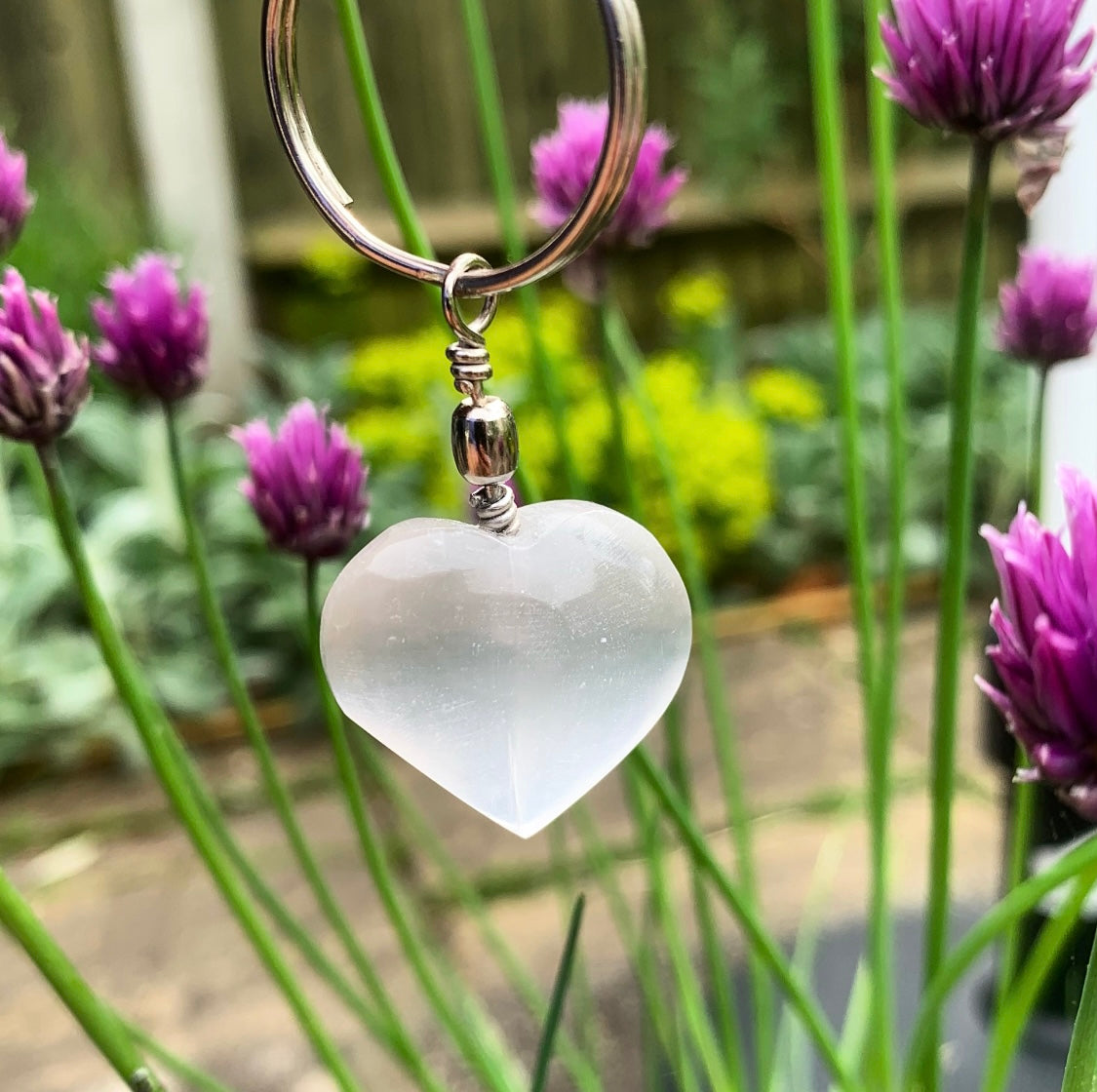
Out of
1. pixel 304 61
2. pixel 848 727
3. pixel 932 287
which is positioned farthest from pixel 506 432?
pixel 932 287

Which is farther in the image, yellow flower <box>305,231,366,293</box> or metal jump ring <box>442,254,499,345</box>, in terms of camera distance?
yellow flower <box>305,231,366,293</box>

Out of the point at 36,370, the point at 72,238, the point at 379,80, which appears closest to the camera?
the point at 36,370

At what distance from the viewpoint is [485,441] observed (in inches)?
9.3

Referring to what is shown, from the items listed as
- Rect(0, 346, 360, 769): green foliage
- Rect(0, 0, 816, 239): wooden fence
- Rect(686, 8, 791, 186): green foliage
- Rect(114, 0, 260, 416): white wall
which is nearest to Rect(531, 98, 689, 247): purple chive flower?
Rect(0, 346, 360, 769): green foliage

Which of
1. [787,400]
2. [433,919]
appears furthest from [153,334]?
[787,400]

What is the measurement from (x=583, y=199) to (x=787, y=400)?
59.1 inches

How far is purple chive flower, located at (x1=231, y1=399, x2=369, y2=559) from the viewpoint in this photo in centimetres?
30

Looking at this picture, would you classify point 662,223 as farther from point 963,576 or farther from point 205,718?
point 205,718

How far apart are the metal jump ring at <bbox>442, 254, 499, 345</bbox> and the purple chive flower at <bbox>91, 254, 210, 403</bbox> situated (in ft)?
0.40

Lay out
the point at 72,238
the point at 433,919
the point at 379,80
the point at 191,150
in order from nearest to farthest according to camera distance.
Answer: the point at 433,919 → the point at 72,238 → the point at 191,150 → the point at 379,80

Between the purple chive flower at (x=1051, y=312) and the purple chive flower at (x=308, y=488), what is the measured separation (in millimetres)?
211

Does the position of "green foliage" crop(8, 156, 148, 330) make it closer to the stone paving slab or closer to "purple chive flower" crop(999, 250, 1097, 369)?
the stone paving slab

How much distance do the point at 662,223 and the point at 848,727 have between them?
2.96 feet

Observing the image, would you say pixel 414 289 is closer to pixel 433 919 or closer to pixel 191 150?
pixel 191 150
